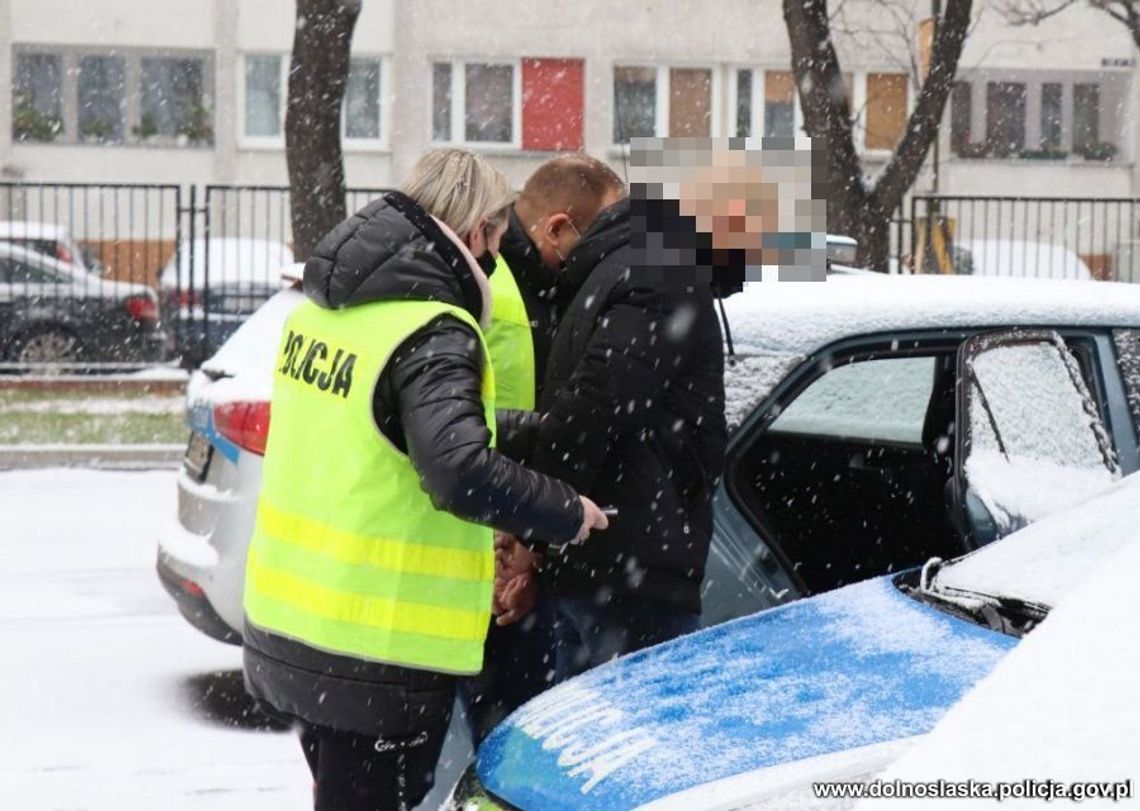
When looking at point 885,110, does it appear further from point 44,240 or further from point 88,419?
point 88,419

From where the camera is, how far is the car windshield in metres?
3.39

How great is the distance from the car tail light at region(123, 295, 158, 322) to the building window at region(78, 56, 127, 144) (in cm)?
1249

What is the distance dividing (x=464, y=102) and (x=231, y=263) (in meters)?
13.1

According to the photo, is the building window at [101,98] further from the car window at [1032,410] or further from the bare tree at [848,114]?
the car window at [1032,410]

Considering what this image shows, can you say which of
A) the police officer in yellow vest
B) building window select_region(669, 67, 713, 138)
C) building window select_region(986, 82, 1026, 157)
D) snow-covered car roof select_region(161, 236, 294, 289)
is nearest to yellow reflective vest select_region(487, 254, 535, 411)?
the police officer in yellow vest

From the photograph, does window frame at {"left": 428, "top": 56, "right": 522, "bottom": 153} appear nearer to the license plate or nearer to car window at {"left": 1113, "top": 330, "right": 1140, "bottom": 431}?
the license plate

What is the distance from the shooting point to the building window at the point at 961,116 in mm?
33062

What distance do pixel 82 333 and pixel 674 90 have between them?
15.6 meters

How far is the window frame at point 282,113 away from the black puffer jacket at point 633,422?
27.8m


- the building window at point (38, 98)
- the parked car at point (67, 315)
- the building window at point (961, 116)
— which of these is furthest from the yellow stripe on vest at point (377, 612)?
the building window at point (961, 116)

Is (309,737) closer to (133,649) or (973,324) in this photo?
(973,324)

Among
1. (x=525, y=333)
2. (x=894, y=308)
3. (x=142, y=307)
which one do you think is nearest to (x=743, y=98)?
(x=142, y=307)

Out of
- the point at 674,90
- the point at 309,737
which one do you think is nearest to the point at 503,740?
the point at 309,737

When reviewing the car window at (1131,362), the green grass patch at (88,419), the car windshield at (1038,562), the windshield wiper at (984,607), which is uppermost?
the car window at (1131,362)
